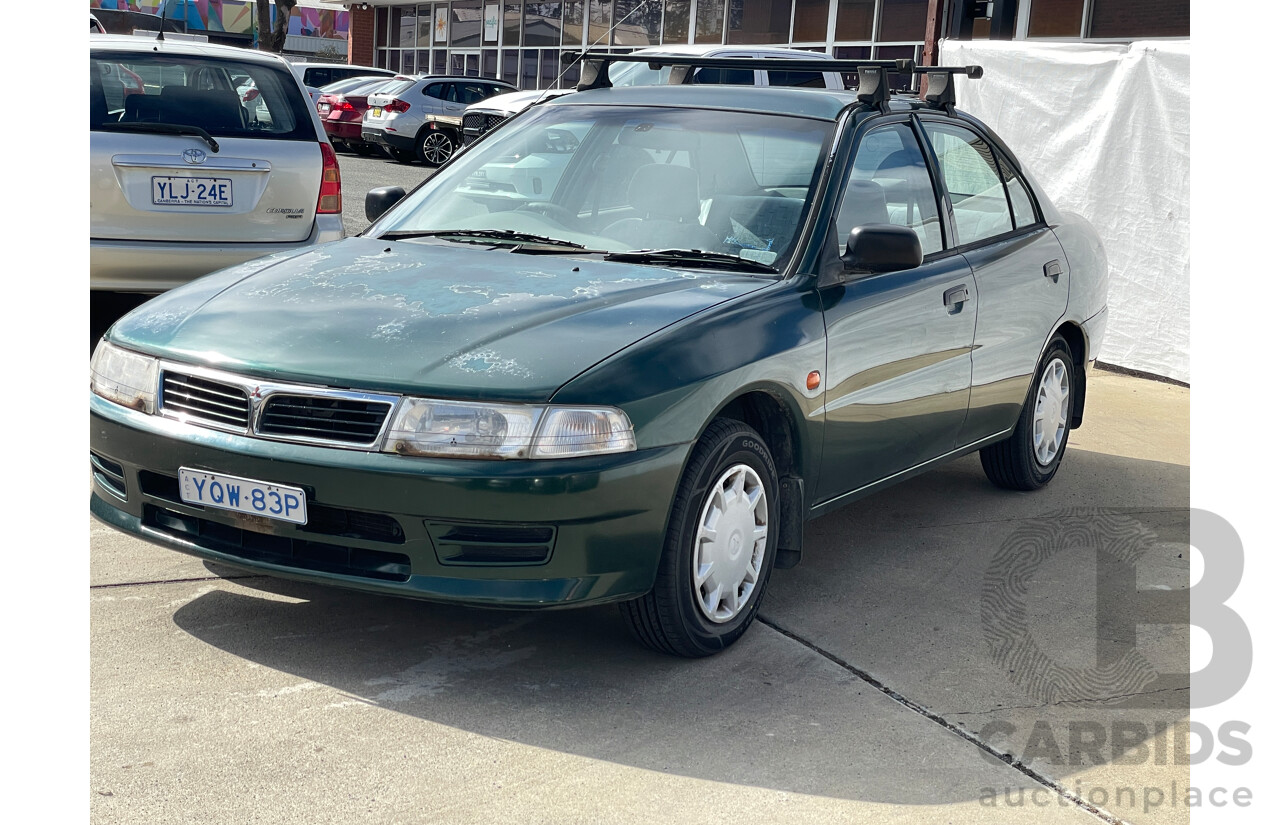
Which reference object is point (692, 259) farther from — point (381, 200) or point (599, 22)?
point (599, 22)

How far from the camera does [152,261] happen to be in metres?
7.00

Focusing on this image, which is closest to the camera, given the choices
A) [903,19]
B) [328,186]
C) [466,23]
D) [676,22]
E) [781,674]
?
[781,674]

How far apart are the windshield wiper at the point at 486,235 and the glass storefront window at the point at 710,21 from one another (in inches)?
864

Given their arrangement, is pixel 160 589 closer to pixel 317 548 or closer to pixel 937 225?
pixel 317 548

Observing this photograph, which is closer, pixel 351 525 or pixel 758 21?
pixel 351 525

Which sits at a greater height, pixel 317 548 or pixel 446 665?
pixel 317 548

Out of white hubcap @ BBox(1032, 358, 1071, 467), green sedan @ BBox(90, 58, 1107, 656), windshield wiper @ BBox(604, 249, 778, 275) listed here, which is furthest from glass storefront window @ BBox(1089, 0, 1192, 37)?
windshield wiper @ BBox(604, 249, 778, 275)

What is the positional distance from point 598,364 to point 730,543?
0.75m

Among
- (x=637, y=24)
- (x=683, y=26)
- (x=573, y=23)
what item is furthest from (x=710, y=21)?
(x=573, y=23)

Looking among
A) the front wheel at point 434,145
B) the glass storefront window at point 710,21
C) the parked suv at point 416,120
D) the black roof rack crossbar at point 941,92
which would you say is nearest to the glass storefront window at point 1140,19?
the glass storefront window at point 710,21

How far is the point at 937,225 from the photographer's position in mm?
5188

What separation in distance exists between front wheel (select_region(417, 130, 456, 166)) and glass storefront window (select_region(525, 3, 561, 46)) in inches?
291

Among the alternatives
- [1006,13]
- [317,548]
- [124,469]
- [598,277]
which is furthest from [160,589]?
[1006,13]

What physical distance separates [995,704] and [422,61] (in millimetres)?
38064
